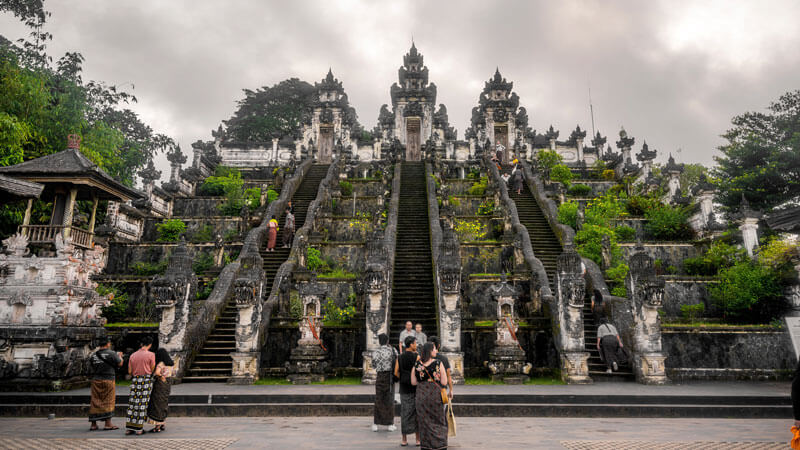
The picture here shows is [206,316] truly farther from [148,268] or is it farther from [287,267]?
[148,268]

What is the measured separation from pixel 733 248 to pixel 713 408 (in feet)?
33.2

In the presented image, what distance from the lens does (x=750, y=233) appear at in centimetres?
1631

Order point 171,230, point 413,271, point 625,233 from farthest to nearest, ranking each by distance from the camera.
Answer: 1. point 171,230
2. point 625,233
3. point 413,271

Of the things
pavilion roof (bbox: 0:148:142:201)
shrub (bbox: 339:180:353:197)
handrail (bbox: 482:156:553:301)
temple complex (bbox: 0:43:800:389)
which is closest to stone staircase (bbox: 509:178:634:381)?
temple complex (bbox: 0:43:800:389)

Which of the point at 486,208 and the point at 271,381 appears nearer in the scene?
the point at 271,381

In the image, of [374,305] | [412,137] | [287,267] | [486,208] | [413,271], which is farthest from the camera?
[412,137]

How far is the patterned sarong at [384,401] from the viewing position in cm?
646

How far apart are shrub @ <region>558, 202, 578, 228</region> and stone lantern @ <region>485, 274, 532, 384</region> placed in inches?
360

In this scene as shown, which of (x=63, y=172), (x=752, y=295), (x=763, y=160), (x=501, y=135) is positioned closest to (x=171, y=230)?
(x=63, y=172)

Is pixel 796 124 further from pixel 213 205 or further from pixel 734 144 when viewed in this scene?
pixel 213 205

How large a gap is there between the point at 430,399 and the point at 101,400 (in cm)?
498

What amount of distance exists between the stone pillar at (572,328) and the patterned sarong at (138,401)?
8149mm

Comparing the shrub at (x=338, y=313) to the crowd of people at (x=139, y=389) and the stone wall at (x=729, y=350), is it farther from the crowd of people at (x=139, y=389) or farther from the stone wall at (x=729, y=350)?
the stone wall at (x=729, y=350)

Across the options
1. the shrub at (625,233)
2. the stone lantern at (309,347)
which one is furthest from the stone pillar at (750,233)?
the stone lantern at (309,347)
